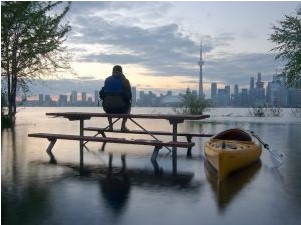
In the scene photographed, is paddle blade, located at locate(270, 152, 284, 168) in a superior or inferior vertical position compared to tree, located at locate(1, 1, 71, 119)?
inferior

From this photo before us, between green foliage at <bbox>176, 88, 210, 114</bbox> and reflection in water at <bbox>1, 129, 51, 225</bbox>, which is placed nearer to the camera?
reflection in water at <bbox>1, 129, 51, 225</bbox>

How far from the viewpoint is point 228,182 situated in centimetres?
862

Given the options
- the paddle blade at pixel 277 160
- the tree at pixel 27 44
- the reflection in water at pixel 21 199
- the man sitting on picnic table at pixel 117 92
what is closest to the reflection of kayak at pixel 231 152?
the paddle blade at pixel 277 160

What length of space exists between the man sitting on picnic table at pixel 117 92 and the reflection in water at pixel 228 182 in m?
3.08

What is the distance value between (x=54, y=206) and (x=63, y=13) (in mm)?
27491

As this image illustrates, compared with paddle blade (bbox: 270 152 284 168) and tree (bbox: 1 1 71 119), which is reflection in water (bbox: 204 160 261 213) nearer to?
paddle blade (bbox: 270 152 284 168)

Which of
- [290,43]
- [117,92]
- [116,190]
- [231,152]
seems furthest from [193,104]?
[116,190]

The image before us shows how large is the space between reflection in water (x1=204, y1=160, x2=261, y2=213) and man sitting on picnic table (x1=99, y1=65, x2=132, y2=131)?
308 cm

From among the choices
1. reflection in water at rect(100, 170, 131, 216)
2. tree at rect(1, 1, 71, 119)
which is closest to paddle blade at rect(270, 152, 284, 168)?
reflection in water at rect(100, 170, 131, 216)

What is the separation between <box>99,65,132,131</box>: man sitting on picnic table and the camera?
12148 millimetres

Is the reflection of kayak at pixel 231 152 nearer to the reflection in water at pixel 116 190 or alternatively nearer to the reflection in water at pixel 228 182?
the reflection in water at pixel 228 182

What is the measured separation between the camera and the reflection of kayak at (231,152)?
29.0 feet

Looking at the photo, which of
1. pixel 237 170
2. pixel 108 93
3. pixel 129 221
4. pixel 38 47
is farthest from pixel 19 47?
pixel 129 221

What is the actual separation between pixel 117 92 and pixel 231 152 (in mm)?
4438
